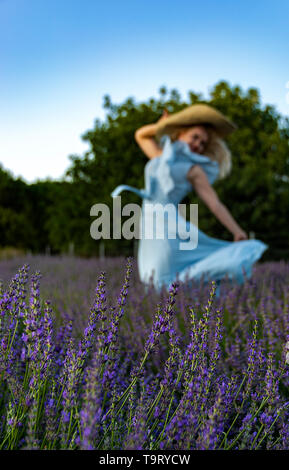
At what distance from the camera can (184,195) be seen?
181 inches

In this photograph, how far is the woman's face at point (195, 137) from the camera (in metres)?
4.72

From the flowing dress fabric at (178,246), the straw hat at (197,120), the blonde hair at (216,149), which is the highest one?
the straw hat at (197,120)

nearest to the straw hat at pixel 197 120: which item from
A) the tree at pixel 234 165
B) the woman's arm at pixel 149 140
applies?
the woman's arm at pixel 149 140

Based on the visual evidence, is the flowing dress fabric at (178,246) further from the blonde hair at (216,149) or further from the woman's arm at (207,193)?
the blonde hair at (216,149)

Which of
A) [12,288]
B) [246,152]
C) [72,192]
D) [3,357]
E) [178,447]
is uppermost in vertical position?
[246,152]

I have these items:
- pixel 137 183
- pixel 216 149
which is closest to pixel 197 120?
pixel 216 149

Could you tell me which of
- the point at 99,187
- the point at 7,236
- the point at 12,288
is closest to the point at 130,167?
the point at 99,187

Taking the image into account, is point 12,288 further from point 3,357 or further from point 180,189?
point 180,189

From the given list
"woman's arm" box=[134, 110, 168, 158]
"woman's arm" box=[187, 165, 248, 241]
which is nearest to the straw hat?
"woman's arm" box=[134, 110, 168, 158]

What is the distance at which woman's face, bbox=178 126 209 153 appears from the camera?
4723 millimetres

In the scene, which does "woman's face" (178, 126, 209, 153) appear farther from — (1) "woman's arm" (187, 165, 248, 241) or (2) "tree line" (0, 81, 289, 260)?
(2) "tree line" (0, 81, 289, 260)
